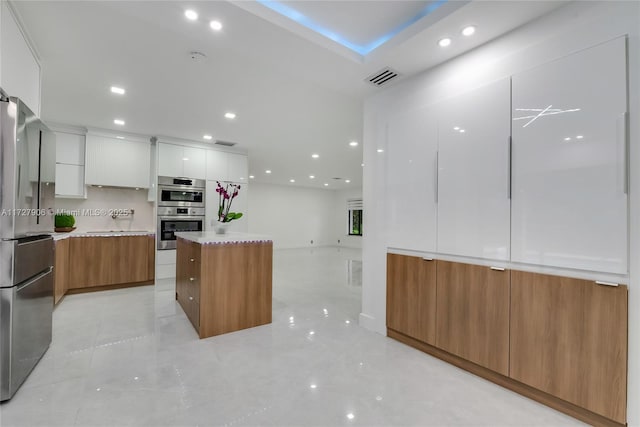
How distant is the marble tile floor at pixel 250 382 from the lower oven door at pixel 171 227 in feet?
6.68

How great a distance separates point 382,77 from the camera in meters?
2.79

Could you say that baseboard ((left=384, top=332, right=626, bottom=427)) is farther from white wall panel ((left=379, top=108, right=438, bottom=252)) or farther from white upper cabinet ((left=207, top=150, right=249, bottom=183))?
white upper cabinet ((left=207, top=150, right=249, bottom=183))

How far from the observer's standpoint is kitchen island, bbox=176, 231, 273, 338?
9.25ft

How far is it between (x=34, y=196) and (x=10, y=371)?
117 cm

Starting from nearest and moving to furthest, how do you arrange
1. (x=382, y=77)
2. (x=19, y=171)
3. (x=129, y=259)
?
(x=19, y=171) → (x=382, y=77) → (x=129, y=259)

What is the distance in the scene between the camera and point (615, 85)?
1.59m

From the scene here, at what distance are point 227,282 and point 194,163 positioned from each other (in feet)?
11.6

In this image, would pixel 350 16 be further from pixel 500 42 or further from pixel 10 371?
pixel 10 371

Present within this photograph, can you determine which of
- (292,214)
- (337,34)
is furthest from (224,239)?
(292,214)

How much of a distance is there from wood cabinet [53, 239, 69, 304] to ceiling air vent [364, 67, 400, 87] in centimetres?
442

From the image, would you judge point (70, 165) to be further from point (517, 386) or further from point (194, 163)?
point (517, 386)

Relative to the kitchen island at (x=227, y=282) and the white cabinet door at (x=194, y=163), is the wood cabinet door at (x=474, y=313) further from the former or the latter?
the white cabinet door at (x=194, y=163)

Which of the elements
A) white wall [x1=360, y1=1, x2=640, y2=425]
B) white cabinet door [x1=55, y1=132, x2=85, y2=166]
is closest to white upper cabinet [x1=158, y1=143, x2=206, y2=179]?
white cabinet door [x1=55, y1=132, x2=85, y2=166]

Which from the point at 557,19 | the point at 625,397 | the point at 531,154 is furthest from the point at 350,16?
the point at 625,397
